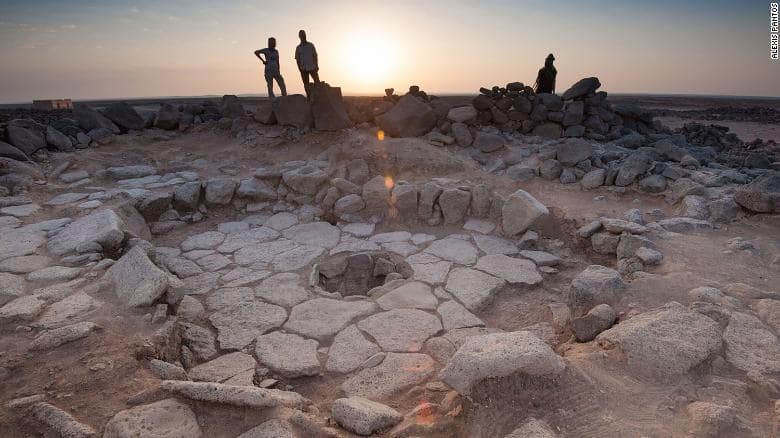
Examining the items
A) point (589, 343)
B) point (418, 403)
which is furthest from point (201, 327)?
point (589, 343)

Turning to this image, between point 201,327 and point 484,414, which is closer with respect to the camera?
point 484,414

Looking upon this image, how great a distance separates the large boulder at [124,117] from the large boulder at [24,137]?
1590mm

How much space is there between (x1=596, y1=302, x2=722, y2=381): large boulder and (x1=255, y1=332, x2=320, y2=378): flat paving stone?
2.05m

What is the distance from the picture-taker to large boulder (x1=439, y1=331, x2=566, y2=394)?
6.74 ft

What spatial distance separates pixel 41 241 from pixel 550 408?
4.96m

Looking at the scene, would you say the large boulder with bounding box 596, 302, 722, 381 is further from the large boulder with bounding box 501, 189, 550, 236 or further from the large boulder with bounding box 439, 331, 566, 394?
the large boulder with bounding box 501, 189, 550, 236

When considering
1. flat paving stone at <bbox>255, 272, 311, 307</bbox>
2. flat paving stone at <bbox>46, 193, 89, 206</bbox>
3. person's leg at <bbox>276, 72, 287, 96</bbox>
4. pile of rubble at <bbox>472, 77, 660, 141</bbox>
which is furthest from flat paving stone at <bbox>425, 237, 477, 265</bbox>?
person's leg at <bbox>276, 72, 287, 96</bbox>

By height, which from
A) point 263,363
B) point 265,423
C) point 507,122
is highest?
point 507,122

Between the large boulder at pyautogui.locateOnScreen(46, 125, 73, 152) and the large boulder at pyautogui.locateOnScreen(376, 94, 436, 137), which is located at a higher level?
the large boulder at pyautogui.locateOnScreen(376, 94, 436, 137)

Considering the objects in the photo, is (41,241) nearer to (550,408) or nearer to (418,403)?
(418,403)

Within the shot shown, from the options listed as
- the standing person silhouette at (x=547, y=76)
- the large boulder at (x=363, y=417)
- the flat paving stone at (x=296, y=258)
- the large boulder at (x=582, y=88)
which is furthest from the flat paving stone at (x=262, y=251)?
the standing person silhouette at (x=547, y=76)

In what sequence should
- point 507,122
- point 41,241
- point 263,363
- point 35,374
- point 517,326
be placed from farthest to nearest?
1. point 507,122
2. point 41,241
3. point 517,326
4. point 263,363
5. point 35,374

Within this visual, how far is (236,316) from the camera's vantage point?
354 cm

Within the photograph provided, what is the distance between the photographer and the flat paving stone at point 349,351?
9.68 feet
